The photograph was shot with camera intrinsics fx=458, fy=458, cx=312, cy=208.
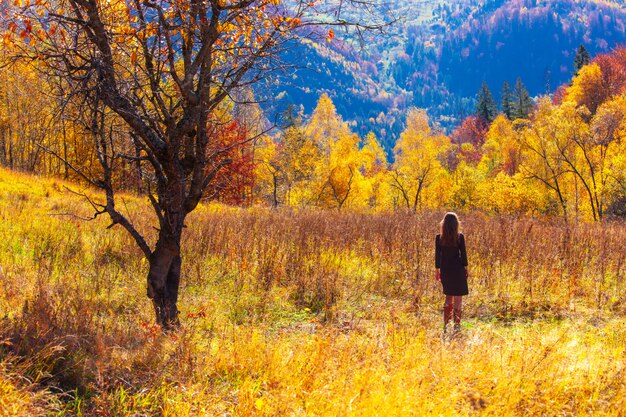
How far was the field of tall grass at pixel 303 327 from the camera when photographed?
3305 mm

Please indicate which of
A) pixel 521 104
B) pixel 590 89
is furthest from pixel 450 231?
pixel 521 104

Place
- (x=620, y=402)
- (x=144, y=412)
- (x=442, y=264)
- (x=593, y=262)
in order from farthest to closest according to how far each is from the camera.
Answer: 1. (x=593, y=262)
2. (x=442, y=264)
3. (x=620, y=402)
4. (x=144, y=412)

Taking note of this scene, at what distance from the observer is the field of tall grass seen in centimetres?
330

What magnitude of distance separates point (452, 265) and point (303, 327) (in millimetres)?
2176

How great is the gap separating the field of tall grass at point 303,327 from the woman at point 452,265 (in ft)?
1.44

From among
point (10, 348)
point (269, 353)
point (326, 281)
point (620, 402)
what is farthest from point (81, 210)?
point (620, 402)

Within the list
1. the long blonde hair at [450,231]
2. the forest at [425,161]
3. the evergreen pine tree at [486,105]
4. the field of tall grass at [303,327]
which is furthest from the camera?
the evergreen pine tree at [486,105]

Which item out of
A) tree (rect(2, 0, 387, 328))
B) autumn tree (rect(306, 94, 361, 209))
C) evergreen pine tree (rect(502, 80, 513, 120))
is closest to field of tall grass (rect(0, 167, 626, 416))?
tree (rect(2, 0, 387, 328))

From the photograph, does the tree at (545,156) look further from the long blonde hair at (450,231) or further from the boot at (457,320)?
the boot at (457,320)

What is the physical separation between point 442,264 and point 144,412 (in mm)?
4359

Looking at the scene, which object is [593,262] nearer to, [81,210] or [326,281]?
[326,281]

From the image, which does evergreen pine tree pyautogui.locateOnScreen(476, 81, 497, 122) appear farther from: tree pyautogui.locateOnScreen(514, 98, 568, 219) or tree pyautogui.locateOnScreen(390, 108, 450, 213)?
tree pyautogui.locateOnScreen(514, 98, 568, 219)

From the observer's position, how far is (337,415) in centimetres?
295

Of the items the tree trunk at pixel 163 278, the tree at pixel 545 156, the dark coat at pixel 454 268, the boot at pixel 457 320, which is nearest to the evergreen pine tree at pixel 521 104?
the tree at pixel 545 156
